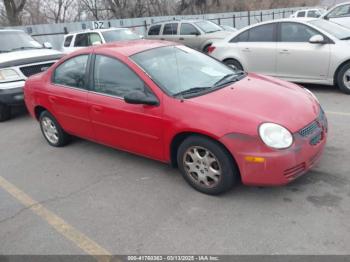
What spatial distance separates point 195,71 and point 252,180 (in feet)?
5.23

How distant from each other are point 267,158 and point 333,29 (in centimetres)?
521

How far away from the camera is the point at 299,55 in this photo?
7.14 meters

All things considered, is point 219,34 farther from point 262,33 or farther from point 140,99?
point 140,99

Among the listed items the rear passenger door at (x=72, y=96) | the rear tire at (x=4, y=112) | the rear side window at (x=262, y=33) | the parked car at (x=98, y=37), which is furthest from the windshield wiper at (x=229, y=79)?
the parked car at (x=98, y=37)

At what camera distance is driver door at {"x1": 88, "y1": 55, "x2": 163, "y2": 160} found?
156 inches

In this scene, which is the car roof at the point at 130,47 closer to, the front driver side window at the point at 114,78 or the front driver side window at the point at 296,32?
the front driver side window at the point at 114,78

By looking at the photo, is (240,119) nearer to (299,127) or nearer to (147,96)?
(299,127)

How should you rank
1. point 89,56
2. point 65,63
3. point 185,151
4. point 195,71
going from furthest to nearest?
1. point 65,63
2. point 89,56
3. point 195,71
4. point 185,151

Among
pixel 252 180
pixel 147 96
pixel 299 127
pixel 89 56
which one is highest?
pixel 89 56

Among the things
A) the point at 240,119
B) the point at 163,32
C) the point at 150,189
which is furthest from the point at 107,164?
the point at 163,32

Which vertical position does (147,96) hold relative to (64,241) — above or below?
above

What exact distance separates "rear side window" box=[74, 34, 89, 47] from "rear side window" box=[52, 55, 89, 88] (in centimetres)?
672

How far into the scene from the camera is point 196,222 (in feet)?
11.0

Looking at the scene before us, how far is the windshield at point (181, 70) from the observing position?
400cm
